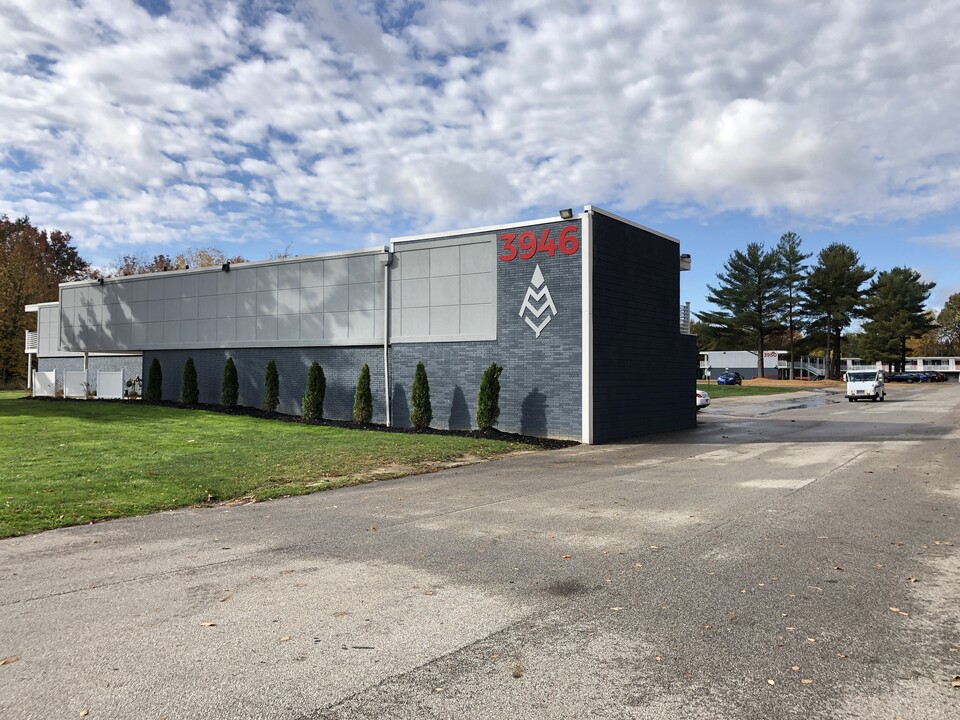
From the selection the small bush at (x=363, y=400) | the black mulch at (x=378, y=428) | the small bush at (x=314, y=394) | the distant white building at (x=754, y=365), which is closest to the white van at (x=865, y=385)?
the black mulch at (x=378, y=428)

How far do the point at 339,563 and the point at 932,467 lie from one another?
12072mm

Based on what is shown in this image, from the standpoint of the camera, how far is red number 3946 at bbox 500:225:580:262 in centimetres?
1881

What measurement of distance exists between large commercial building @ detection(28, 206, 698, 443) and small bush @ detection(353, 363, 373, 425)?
334 mm

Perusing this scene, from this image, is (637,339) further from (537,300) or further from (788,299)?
(788,299)

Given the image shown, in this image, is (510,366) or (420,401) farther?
(420,401)

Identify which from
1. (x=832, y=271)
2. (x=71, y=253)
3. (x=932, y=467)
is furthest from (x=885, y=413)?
(x=71, y=253)

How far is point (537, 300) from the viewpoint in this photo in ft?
63.1

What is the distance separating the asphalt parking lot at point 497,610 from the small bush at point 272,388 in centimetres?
1543

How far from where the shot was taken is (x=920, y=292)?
8450 cm

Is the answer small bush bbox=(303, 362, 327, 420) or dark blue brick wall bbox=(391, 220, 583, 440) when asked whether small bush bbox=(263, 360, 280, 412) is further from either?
dark blue brick wall bbox=(391, 220, 583, 440)

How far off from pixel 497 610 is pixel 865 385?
4273cm


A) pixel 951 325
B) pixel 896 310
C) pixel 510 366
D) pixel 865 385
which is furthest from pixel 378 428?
pixel 951 325

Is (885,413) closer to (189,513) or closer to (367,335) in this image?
(367,335)

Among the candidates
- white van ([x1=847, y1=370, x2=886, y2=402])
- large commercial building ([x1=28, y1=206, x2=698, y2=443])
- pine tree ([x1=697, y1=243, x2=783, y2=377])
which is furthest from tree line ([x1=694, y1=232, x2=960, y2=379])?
large commercial building ([x1=28, y1=206, x2=698, y2=443])
